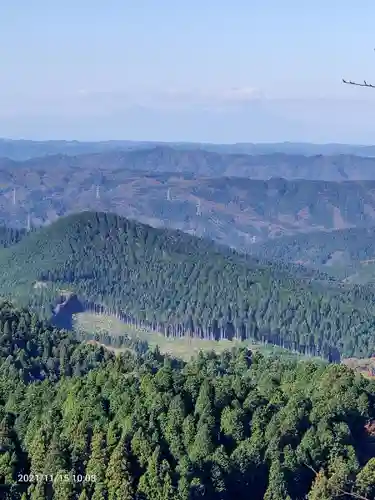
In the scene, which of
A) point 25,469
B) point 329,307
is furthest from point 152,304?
point 25,469

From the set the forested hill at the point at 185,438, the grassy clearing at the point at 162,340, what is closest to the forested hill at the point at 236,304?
the grassy clearing at the point at 162,340

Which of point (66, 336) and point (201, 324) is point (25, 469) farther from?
point (201, 324)

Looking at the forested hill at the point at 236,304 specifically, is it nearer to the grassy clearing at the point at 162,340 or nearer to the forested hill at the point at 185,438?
the grassy clearing at the point at 162,340

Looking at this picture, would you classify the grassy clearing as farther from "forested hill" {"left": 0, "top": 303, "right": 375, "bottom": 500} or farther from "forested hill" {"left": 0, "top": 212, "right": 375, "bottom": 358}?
"forested hill" {"left": 0, "top": 303, "right": 375, "bottom": 500}

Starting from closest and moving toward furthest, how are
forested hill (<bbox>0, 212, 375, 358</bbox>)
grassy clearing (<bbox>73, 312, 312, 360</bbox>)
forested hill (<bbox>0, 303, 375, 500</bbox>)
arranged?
1. forested hill (<bbox>0, 303, 375, 500</bbox>)
2. grassy clearing (<bbox>73, 312, 312, 360</bbox>)
3. forested hill (<bbox>0, 212, 375, 358</bbox>)

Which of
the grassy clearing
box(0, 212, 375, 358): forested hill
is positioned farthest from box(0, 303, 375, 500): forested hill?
box(0, 212, 375, 358): forested hill
